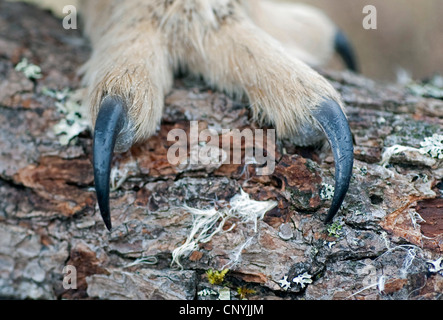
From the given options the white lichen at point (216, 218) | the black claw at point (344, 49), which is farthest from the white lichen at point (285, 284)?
the black claw at point (344, 49)

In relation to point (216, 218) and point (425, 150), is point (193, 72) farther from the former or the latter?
point (425, 150)

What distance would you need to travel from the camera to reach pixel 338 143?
162 centimetres

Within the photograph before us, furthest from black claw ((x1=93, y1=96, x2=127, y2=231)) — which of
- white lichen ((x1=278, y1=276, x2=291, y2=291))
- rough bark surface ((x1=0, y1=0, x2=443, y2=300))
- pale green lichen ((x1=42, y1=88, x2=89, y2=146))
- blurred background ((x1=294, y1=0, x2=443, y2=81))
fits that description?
blurred background ((x1=294, y1=0, x2=443, y2=81))

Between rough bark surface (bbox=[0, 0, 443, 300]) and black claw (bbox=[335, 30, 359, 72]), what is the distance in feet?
3.74

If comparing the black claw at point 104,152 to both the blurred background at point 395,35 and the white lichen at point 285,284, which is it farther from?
the blurred background at point 395,35

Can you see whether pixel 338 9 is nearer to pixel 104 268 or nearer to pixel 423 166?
pixel 423 166

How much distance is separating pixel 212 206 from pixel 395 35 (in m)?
3.02

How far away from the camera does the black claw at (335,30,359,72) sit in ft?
9.70

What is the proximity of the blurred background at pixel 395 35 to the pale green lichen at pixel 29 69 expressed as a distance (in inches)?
85.0

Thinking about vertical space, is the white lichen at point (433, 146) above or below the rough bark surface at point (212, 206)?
above

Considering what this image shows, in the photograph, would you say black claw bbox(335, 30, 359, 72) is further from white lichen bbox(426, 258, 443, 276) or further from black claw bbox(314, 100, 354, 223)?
white lichen bbox(426, 258, 443, 276)

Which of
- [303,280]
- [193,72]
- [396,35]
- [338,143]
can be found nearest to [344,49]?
[396,35]

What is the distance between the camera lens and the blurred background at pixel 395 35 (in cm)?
377

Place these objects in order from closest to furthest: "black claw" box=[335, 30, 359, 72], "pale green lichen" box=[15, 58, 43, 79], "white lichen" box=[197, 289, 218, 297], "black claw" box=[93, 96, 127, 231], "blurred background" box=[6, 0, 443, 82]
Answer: "black claw" box=[93, 96, 127, 231] < "white lichen" box=[197, 289, 218, 297] < "pale green lichen" box=[15, 58, 43, 79] < "black claw" box=[335, 30, 359, 72] < "blurred background" box=[6, 0, 443, 82]
